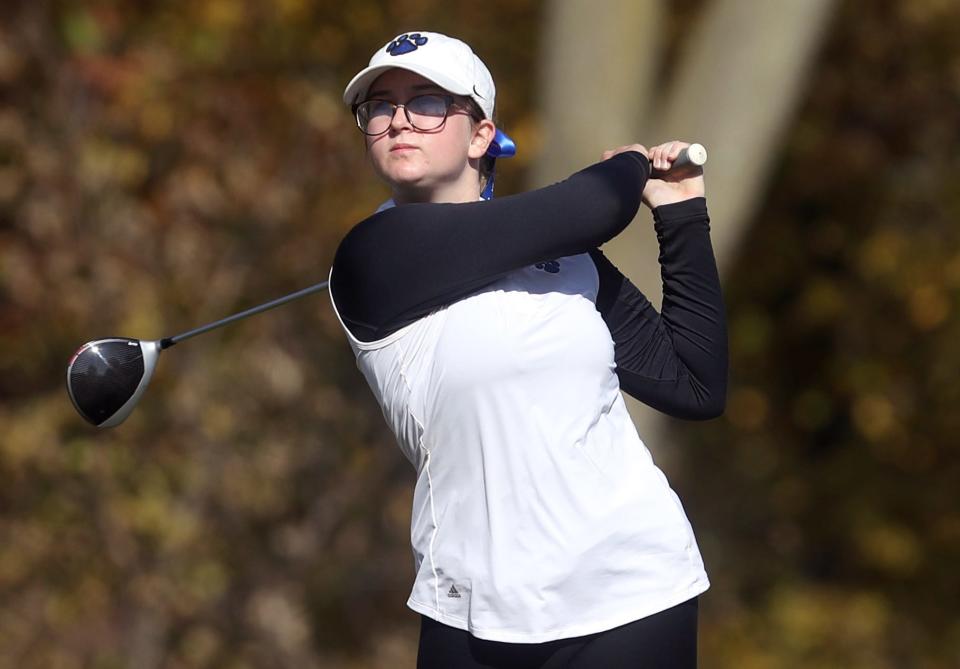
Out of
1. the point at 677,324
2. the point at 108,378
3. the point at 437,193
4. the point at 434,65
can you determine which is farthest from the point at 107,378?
the point at 677,324

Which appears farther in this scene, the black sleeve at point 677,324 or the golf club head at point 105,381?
the golf club head at point 105,381

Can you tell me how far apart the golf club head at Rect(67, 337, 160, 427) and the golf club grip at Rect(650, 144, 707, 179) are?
0.93m

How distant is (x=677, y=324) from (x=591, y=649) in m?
0.53

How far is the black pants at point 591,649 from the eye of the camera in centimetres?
197

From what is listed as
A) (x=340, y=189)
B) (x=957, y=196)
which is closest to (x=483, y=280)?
(x=340, y=189)

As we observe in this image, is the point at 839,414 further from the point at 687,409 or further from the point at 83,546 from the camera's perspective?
the point at 687,409

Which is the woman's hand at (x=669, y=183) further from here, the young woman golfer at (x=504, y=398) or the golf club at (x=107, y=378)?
the golf club at (x=107, y=378)

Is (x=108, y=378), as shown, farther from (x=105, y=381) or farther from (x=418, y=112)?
(x=418, y=112)

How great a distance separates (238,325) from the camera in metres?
7.00

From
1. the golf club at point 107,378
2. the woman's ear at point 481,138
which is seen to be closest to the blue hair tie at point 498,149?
the woman's ear at point 481,138

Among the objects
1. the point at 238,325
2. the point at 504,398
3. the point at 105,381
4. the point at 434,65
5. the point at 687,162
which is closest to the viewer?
the point at 504,398

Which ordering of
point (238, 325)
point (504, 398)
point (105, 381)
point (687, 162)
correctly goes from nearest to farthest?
point (504, 398) < point (687, 162) < point (105, 381) < point (238, 325)

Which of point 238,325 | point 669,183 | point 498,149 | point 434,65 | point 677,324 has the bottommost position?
point 238,325

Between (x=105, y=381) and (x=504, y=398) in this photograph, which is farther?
(x=105, y=381)
